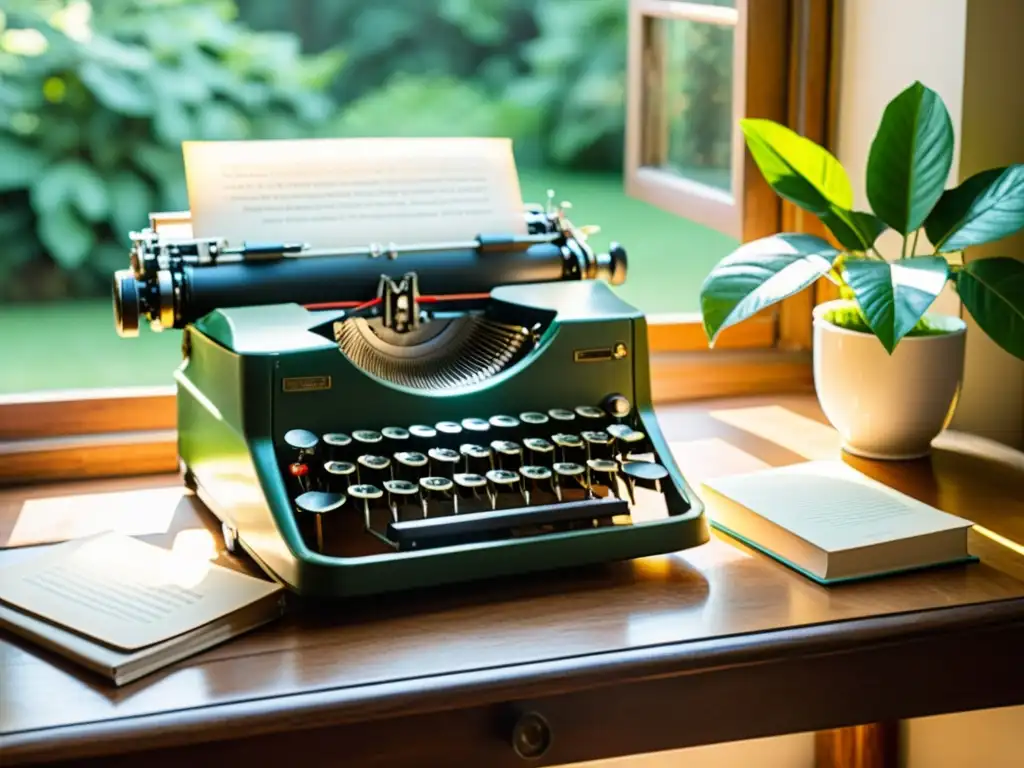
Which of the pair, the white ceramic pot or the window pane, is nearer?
the white ceramic pot

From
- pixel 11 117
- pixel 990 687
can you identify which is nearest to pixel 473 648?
pixel 990 687

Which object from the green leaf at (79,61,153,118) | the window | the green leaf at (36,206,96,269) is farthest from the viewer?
the green leaf at (79,61,153,118)

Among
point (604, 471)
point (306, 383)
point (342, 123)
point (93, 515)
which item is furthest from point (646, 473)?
point (342, 123)

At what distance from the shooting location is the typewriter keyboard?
129 cm

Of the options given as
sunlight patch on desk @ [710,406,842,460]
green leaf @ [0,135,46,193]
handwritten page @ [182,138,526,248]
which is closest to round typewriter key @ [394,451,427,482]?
handwritten page @ [182,138,526,248]

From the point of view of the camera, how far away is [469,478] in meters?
1.34

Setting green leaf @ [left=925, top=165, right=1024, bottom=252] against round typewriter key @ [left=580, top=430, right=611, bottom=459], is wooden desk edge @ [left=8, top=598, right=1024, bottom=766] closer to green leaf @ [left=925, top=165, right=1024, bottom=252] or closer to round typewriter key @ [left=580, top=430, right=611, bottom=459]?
round typewriter key @ [left=580, top=430, right=611, bottom=459]

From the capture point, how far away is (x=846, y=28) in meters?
1.96

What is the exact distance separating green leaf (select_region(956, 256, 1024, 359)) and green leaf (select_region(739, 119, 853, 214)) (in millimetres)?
186

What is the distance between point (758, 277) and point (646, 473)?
0.95 ft

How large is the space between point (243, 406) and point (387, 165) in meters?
0.43

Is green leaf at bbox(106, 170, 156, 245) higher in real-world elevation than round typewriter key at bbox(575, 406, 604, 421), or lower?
higher

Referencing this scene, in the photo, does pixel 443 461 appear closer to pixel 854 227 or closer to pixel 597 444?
pixel 597 444

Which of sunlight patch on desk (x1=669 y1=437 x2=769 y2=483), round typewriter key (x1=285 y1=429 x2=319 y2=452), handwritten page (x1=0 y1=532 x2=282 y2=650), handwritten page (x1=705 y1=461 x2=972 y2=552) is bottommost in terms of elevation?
sunlight patch on desk (x1=669 y1=437 x2=769 y2=483)
